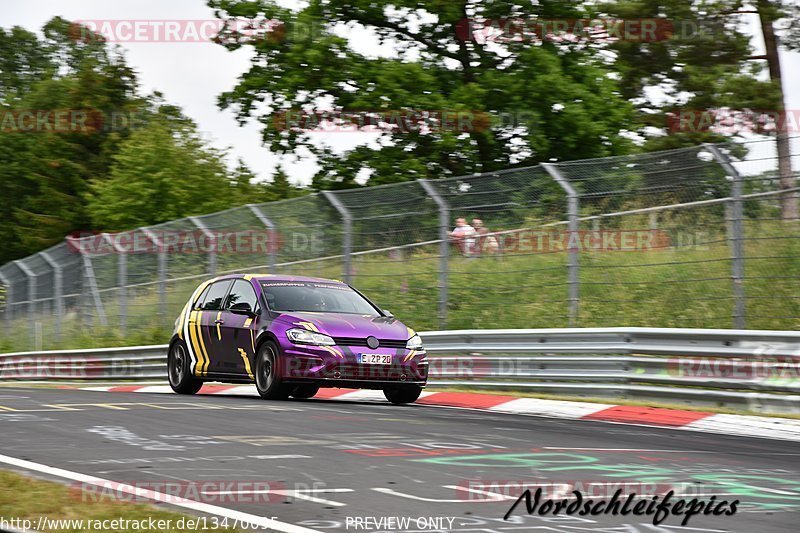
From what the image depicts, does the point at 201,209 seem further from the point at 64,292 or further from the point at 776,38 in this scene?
the point at 776,38

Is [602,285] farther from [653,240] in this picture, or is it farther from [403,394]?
[403,394]

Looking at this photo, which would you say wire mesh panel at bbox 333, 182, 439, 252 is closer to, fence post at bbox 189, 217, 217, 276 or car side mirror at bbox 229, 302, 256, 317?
car side mirror at bbox 229, 302, 256, 317

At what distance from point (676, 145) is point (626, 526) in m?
32.7

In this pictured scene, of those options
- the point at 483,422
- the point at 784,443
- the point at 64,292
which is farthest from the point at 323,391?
the point at 64,292

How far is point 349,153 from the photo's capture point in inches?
1206

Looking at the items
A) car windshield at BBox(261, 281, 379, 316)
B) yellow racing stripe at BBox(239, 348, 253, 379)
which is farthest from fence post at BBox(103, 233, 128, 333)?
yellow racing stripe at BBox(239, 348, 253, 379)

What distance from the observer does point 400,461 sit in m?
7.80

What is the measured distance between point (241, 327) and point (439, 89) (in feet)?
54.3

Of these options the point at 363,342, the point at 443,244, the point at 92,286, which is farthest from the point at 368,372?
the point at 92,286

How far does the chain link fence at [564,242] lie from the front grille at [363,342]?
2.55 m

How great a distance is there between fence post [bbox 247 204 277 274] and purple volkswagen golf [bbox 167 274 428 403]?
4.28m

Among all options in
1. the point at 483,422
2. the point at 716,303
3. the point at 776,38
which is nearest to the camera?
the point at 483,422

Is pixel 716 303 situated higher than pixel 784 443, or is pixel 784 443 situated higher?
pixel 716 303

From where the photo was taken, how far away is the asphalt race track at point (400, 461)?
5.95 metres
